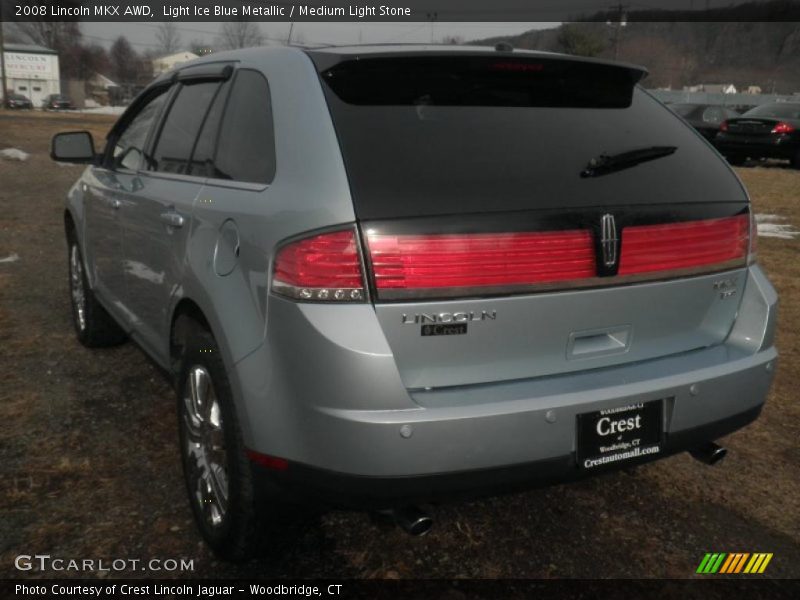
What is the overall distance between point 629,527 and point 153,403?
7.99ft

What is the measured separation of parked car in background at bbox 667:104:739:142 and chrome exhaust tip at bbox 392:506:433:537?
18.9 m

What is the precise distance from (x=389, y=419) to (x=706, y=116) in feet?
68.3

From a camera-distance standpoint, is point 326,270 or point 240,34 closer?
point 326,270

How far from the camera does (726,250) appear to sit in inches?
99.5

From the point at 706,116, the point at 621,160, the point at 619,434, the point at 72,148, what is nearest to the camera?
the point at 619,434

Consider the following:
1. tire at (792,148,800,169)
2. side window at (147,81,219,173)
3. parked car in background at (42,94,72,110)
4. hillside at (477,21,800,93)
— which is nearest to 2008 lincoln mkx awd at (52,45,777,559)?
side window at (147,81,219,173)

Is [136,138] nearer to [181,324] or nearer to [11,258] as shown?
[181,324]

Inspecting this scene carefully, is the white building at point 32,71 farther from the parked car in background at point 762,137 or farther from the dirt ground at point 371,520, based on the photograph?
the dirt ground at point 371,520

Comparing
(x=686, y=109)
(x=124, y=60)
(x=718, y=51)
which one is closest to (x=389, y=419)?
(x=686, y=109)

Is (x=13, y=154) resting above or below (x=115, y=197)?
below

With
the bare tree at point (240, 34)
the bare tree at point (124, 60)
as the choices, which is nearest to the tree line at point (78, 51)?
the bare tree at point (124, 60)

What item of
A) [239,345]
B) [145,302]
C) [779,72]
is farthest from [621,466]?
[779,72]

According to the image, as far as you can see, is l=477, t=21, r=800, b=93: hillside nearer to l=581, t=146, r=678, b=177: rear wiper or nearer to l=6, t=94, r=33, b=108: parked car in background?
l=6, t=94, r=33, b=108: parked car in background

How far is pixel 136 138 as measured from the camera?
3.84 meters
